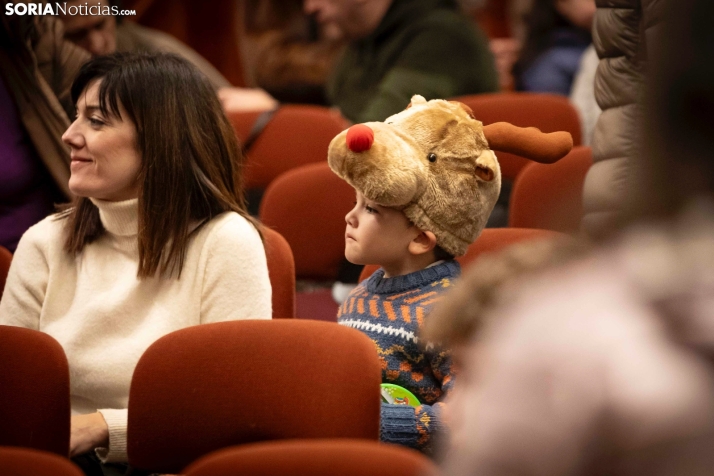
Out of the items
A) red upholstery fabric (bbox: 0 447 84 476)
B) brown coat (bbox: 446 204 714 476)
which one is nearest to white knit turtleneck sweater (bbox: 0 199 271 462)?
red upholstery fabric (bbox: 0 447 84 476)

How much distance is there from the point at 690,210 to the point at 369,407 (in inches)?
32.2

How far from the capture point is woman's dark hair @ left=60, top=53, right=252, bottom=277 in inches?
70.7

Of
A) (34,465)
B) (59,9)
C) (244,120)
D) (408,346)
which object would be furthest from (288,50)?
(34,465)

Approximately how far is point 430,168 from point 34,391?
2.68ft

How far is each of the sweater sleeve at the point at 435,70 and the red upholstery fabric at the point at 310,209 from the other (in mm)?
411

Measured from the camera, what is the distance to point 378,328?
1665 mm

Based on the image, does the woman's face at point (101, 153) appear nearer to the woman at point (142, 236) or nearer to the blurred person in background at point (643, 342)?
the woman at point (142, 236)

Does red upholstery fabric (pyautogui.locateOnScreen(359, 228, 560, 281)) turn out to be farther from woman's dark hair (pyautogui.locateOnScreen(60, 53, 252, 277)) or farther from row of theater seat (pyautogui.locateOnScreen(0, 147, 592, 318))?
woman's dark hair (pyautogui.locateOnScreen(60, 53, 252, 277))

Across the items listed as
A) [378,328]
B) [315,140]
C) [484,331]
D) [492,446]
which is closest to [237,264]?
[378,328]

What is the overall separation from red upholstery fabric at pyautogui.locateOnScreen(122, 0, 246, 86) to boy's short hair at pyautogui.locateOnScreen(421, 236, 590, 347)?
533 centimetres

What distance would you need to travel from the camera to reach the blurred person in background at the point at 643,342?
2.05 feet

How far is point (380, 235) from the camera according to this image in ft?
5.54

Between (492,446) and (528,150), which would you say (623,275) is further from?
(528,150)

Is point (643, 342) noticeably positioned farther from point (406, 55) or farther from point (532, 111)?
point (406, 55)
